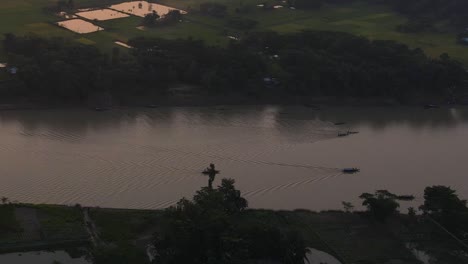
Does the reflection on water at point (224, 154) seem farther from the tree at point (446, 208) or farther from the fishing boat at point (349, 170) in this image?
the tree at point (446, 208)

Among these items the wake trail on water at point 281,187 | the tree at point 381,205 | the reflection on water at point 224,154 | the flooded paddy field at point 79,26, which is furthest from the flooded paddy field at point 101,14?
the tree at point 381,205

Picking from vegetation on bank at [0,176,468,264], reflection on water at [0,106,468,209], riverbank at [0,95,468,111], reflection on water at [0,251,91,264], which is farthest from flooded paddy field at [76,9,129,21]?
reflection on water at [0,251,91,264]

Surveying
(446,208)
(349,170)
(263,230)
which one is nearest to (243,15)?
(349,170)

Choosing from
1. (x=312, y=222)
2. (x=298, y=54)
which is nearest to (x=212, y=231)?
(x=312, y=222)

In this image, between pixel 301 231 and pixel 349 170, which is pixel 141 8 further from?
pixel 301 231

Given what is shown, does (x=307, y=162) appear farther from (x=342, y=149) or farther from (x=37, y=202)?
(x=37, y=202)
